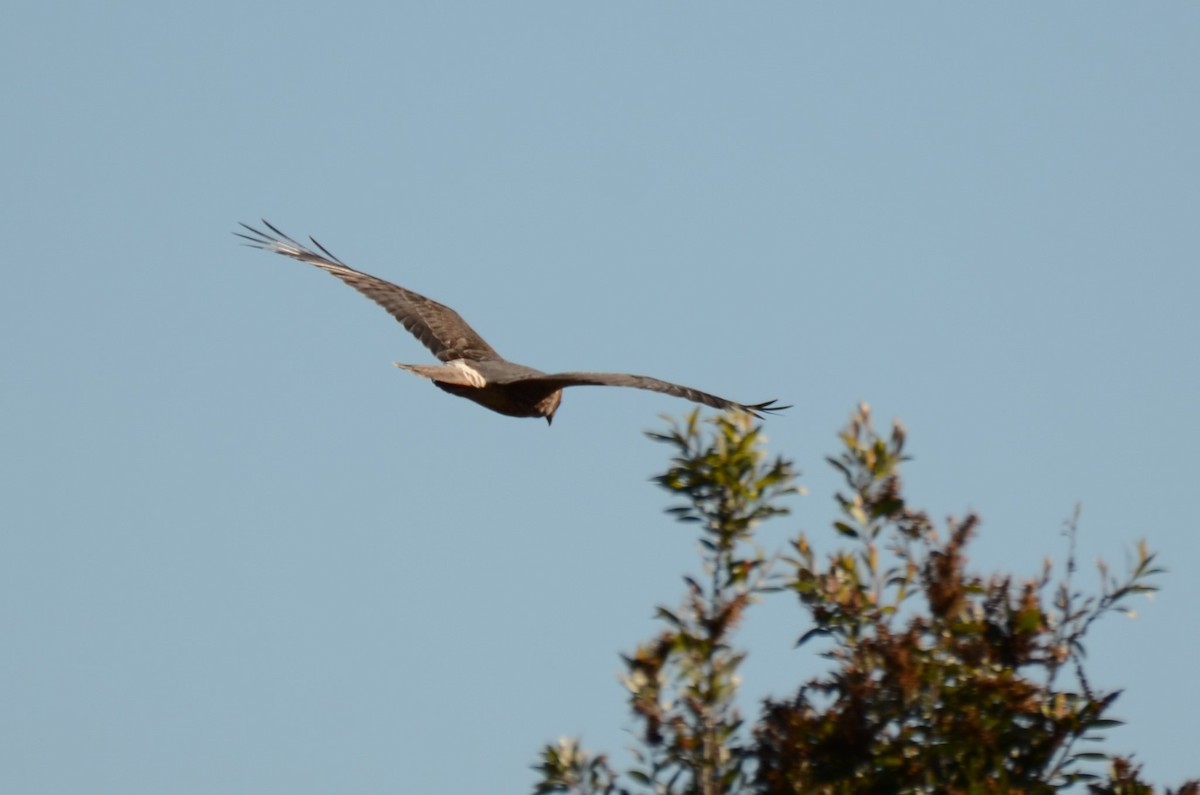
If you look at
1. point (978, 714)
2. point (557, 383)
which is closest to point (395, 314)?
point (557, 383)

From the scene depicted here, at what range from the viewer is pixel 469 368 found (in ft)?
41.0

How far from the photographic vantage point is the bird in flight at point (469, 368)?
1051 centimetres

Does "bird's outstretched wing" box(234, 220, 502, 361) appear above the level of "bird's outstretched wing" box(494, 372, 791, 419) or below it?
above

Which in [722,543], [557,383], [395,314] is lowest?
[722,543]

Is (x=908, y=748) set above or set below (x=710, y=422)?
below

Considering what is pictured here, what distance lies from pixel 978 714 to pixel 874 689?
0.36m

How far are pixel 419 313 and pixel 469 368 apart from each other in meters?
1.88

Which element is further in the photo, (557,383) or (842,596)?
(557,383)

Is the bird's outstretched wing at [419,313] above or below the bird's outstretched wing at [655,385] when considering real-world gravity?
above

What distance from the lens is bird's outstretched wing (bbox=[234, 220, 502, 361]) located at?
1380cm

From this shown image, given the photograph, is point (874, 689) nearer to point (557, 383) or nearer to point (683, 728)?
point (683, 728)

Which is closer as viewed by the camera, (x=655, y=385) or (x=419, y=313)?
(x=655, y=385)

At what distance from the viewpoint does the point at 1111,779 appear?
6.11 m

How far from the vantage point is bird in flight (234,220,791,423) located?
1051 centimetres
